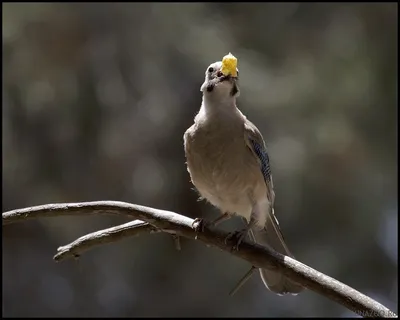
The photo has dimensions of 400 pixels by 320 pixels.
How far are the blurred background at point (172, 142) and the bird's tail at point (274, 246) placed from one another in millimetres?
1692

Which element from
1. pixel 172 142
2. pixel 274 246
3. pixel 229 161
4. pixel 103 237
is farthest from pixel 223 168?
pixel 172 142

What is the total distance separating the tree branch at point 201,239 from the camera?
124 cm

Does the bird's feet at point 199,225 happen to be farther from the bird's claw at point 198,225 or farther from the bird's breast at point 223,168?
the bird's breast at point 223,168

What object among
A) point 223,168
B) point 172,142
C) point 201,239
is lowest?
point 201,239

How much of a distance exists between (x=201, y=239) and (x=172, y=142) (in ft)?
7.53

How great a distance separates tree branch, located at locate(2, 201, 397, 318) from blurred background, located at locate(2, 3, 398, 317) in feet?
6.83

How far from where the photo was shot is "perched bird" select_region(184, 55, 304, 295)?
1.66 meters

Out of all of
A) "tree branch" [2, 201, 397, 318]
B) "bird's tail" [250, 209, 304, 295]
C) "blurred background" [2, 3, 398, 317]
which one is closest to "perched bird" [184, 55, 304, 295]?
"bird's tail" [250, 209, 304, 295]

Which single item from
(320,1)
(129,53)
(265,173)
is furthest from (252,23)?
(265,173)

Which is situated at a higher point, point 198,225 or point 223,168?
point 223,168

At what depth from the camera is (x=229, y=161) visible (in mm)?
1673

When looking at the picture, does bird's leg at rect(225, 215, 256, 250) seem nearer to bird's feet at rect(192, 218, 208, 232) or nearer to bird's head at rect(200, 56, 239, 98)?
bird's feet at rect(192, 218, 208, 232)

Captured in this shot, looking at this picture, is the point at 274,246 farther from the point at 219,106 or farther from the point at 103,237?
the point at 103,237

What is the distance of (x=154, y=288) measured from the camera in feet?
13.1
